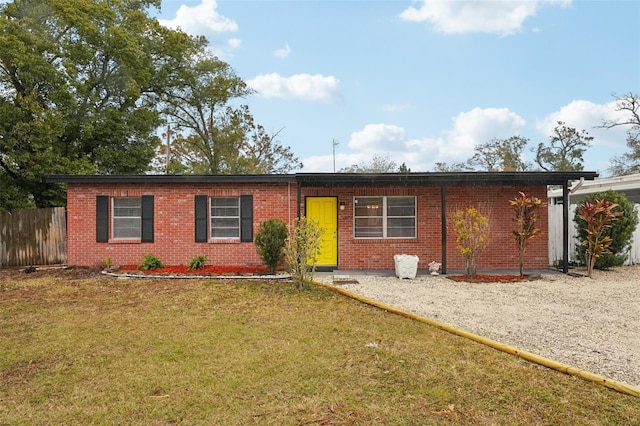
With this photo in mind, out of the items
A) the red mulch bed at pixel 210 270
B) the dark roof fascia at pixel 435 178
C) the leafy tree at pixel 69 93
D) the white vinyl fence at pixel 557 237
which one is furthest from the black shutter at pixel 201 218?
the white vinyl fence at pixel 557 237

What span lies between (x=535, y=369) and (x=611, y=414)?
0.95 metres

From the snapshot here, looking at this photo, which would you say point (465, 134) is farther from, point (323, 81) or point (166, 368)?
point (166, 368)

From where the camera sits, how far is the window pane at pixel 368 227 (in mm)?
11180

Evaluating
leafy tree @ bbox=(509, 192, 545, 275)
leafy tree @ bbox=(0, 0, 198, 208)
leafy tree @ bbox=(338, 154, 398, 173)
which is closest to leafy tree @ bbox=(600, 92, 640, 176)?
leafy tree @ bbox=(338, 154, 398, 173)

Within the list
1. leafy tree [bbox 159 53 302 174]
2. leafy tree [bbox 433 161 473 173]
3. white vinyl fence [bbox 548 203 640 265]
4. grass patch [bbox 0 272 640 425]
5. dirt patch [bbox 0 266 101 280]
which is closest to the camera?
grass patch [bbox 0 272 640 425]

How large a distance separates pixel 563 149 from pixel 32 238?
36288 mm

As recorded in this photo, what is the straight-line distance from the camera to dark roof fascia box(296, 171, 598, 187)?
1002 cm

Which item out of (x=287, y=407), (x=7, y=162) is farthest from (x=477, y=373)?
(x=7, y=162)

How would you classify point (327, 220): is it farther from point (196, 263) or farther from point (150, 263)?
point (150, 263)

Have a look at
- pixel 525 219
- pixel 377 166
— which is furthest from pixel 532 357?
pixel 377 166

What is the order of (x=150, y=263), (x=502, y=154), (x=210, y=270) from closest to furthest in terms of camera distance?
1. (x=210, y=270)
2. (x=150, y=263)
3. (x=502, y=154)

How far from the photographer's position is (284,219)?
10984 millimetres

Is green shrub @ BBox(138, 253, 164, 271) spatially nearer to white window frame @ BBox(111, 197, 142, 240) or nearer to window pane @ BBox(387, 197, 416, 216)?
white window frame @ BBox(111, 197, 142, 240)

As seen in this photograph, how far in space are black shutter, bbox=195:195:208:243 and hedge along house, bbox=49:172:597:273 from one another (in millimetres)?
27
